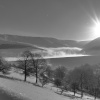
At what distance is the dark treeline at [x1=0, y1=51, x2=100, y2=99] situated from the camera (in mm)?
38531

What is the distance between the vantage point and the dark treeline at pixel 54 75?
126ft

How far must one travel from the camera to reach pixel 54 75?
6988 cm

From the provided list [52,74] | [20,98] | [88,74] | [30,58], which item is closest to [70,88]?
[30,58]

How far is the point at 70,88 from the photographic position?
143 ft

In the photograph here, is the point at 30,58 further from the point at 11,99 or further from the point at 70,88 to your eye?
the point at 11,99

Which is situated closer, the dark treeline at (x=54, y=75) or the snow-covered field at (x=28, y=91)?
the snow-covered field at (x=28, y=91)

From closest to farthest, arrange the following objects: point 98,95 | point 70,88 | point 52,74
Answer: point 70,88, point 98,95, point 52,74

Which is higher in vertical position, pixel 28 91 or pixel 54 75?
pixel 28 91

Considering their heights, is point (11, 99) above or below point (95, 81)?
above

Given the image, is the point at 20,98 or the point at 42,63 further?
the point at 42,63

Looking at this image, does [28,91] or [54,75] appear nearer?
[28,91]

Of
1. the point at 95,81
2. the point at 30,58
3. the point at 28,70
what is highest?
the point at 30,58

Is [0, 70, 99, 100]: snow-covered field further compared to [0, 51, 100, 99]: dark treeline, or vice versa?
[0, 51, 100, 99]: dark treeline

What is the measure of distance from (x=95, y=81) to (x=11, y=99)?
5410 centimetres
